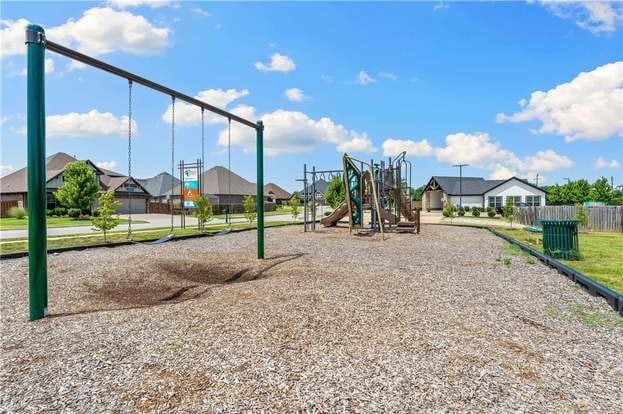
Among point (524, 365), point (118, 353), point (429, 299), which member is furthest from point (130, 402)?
point (429, 299)

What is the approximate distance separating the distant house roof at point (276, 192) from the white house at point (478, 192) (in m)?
36.9

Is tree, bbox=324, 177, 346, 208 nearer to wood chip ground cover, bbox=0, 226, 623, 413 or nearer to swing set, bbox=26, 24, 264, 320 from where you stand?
wood chip ground cover, bbox=0, 226, 623, 413

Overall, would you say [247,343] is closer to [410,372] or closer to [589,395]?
[410,372]

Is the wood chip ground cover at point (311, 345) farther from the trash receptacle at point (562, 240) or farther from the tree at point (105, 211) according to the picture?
the tree at point (105, 211)

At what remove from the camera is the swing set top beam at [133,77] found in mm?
5270

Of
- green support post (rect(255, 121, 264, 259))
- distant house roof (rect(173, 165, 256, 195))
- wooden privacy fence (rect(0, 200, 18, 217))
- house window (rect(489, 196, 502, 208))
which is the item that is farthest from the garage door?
house window (rect(489, 196, 502, 208))

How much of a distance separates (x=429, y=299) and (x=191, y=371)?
3608 mm

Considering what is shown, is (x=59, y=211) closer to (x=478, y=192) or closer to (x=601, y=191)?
(x=478, y=192)

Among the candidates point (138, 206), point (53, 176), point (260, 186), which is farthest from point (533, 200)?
point (53, 176)

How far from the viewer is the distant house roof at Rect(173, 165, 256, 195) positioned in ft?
174

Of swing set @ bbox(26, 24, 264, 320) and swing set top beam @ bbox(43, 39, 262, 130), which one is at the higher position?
swing set top beam @ bbox(43, 39, 262, 130)

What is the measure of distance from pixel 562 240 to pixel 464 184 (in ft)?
160

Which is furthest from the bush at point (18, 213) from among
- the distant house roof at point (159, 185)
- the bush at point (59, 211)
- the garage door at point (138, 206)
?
the distant house roof at point (159, 185)

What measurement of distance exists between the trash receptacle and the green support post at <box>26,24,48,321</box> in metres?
11.0
